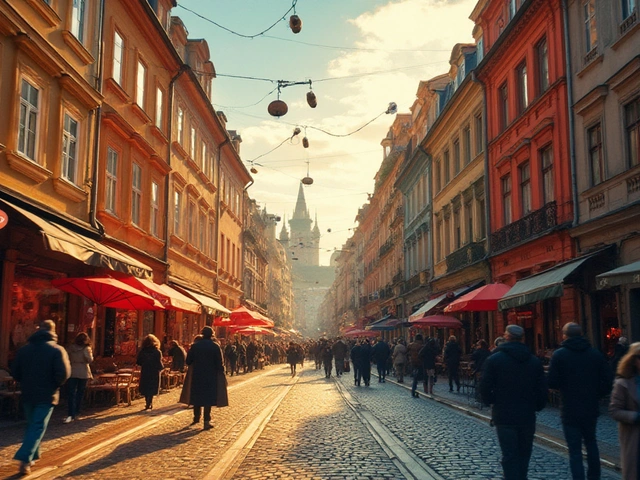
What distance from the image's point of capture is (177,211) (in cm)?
2784

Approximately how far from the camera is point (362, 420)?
1420 cm

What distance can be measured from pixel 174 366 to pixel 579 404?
15903mm

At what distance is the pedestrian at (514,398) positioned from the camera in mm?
6840

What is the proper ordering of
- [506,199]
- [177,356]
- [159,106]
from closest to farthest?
[177,356]
[159,106]
[506,199]

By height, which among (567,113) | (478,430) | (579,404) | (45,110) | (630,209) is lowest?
(478,430)

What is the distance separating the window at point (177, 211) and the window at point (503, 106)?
511 inches

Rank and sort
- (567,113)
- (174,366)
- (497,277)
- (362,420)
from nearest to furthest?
(362,420), (567,113), (174,366), (497,277)

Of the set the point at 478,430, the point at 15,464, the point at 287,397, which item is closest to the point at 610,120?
the point at 478,430

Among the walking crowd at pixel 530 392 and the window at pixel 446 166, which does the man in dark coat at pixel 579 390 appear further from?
the window at pixel 446 166

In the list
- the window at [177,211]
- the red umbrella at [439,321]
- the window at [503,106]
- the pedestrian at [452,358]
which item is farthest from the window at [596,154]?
the window at [177,211]

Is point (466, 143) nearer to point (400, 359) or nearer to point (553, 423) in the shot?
point (400, 359)

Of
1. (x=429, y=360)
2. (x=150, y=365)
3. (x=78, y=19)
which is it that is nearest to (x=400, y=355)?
(x=429, y=360)

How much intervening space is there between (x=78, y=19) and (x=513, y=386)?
14620 millimetres

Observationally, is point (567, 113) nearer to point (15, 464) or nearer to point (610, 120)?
point (610, 120)
